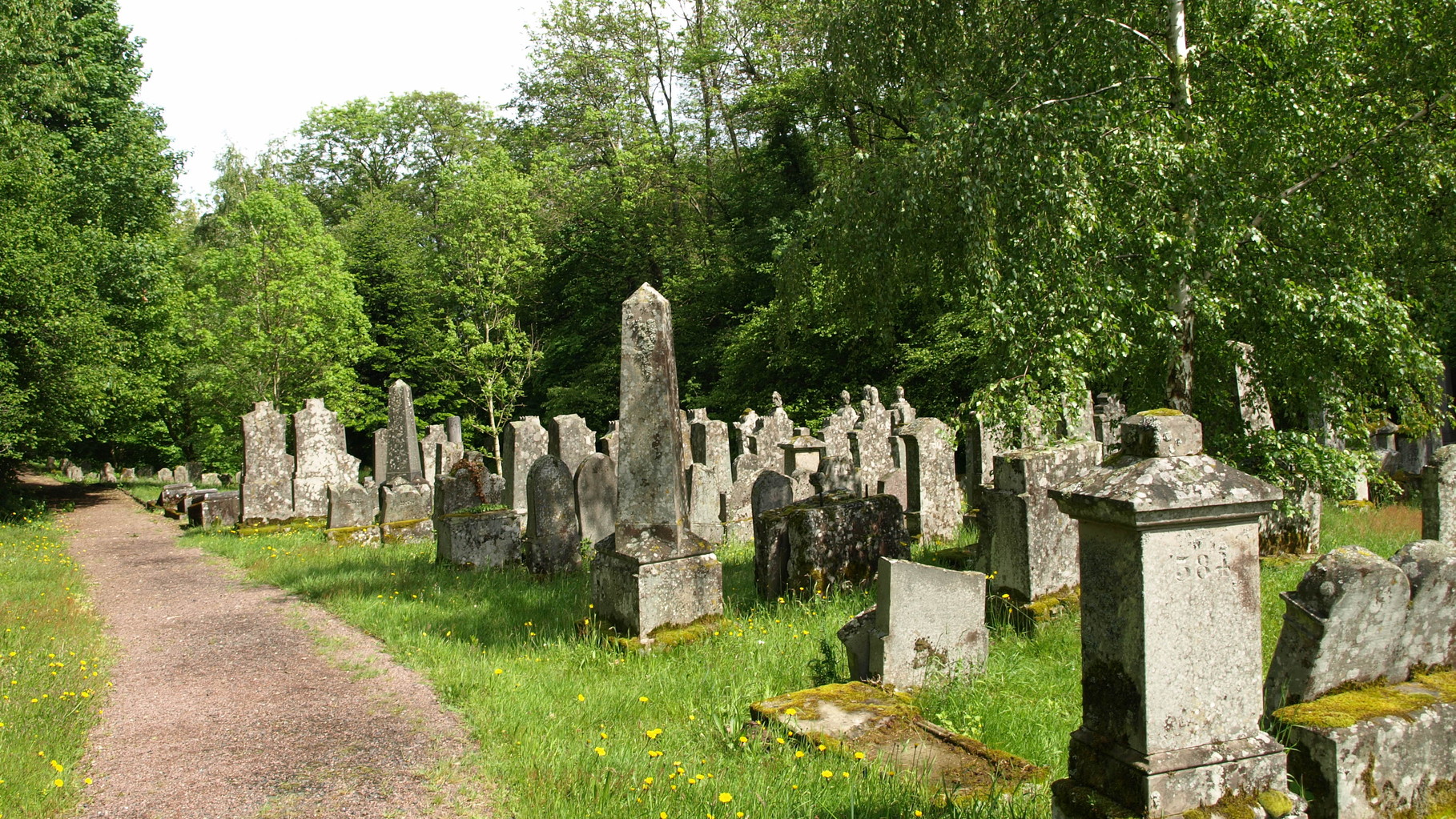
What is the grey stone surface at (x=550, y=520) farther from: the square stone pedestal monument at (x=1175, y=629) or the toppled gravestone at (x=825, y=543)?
the square stone pedestal monument at (x=1175, y=629)

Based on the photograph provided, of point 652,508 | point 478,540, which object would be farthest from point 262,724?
point 478,540

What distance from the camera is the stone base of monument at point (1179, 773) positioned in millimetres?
3281

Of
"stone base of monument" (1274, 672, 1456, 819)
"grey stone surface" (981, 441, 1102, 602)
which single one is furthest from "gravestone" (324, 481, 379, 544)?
"stone base of monument" (1274, 672, 1456, 819)

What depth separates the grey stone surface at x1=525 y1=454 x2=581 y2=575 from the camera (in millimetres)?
11039

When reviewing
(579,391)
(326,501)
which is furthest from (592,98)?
(326,501)

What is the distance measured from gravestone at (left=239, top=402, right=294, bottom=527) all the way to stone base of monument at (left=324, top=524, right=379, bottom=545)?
2163 millimetres

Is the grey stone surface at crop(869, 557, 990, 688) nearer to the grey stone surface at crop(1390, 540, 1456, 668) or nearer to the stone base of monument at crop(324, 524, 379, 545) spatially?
the grey stone surface at crop(1390, 540, 1456, 668)

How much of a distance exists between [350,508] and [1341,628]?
14.2 m

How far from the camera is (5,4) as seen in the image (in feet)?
61.5

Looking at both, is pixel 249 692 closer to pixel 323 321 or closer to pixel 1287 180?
pixel 1287 180

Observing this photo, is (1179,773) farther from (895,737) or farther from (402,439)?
(402,439)

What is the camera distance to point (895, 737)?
486 centimetres

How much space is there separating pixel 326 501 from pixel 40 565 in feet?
16.2

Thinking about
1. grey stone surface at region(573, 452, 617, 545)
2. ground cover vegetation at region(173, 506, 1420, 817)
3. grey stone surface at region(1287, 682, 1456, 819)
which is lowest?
ground cover vegetation at region(173, 506, 1420, 817)
